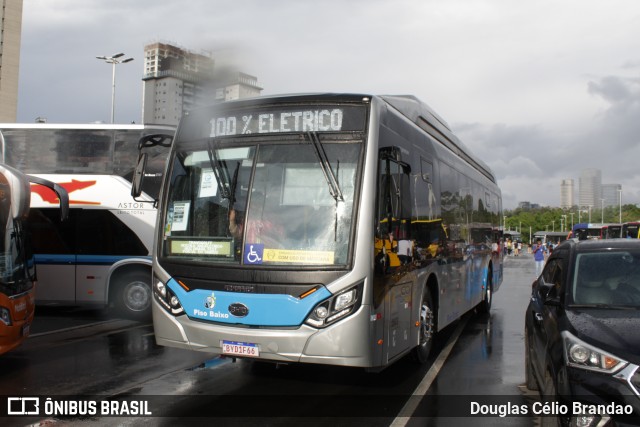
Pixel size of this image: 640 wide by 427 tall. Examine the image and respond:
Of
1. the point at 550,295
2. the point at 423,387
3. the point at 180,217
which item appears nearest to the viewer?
the point at 550,295

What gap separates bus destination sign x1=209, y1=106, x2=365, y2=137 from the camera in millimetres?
5945

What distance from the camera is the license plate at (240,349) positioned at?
555cm

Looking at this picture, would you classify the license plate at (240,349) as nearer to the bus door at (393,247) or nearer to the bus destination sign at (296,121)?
the bus door at (393,247)

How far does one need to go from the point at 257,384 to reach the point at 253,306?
1405 millimetres

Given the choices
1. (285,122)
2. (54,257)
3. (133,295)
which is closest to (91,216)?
(54,257)

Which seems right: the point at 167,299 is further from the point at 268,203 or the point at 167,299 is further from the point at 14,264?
the point at 14,264

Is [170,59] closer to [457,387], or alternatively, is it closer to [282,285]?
[282,285]

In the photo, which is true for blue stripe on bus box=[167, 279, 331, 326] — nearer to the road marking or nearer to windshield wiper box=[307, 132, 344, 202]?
windshield wiper box=[307, 132, 344, 202]

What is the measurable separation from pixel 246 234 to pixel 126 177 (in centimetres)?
748

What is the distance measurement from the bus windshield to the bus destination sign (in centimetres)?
11

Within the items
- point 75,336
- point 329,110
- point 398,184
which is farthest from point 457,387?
point 75,336

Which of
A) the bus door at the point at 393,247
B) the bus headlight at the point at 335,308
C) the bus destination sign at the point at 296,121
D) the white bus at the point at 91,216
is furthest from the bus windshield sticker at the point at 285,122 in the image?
the white bus at the point at 91,216

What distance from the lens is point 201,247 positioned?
6043 mm

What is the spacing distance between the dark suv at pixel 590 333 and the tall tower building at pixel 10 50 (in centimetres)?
→ 7439
